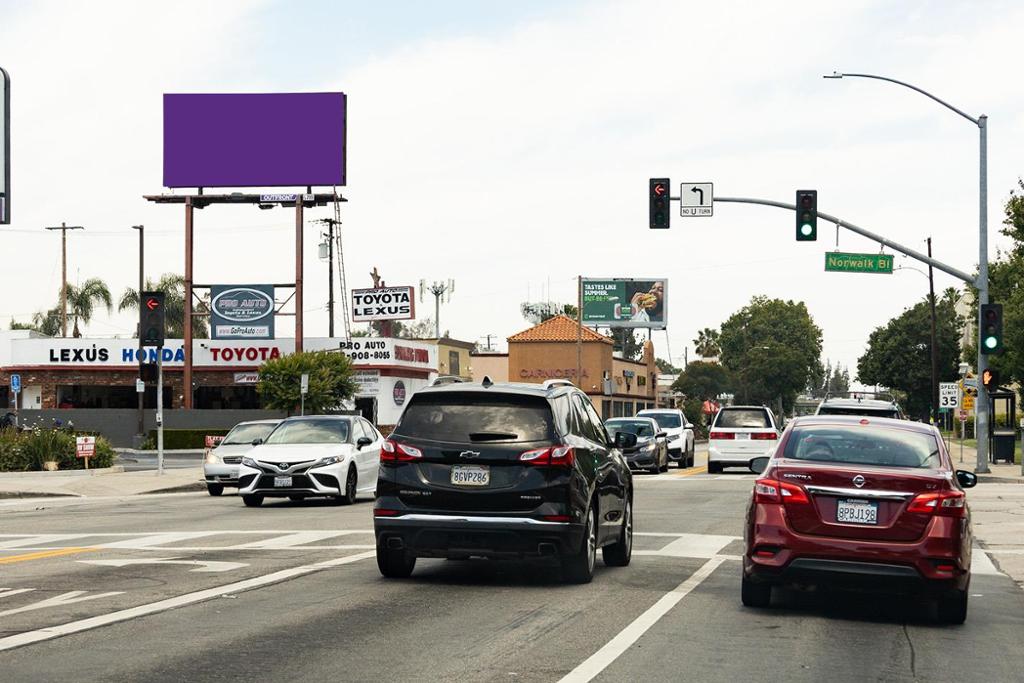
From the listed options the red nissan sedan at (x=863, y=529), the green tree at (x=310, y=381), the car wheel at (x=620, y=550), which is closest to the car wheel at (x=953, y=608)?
the red nissan sedan at (x=863, y=529)

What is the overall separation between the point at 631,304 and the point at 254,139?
55881mm

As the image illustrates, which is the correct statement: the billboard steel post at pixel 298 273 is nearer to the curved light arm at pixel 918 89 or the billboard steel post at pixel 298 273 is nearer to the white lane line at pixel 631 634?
the curved light arm at pixel 918 89

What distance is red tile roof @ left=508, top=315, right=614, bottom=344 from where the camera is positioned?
92.1 metres

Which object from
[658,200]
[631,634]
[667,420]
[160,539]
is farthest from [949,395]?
[631,634]

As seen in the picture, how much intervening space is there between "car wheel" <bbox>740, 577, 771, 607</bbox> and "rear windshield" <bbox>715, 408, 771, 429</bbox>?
25.6 metres

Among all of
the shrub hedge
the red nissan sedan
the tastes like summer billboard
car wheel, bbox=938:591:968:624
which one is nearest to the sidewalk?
the shrub hedge

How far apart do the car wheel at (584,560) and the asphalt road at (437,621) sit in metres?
0.20

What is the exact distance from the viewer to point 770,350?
152875mm

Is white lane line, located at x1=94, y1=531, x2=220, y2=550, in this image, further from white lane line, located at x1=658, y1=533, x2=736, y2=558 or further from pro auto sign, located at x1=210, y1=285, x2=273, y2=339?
pro auto sign, located at x1=210, y1=285, x2=273, y2=339

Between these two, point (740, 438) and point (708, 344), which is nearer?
point (740, 438)

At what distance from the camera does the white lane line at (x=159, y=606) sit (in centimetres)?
922

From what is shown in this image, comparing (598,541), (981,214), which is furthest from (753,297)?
(598,541)

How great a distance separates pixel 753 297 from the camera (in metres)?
173

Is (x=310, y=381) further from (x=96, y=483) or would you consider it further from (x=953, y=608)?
(x=953, y=608)
